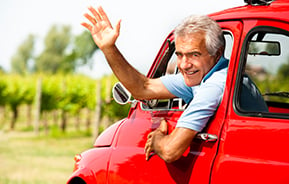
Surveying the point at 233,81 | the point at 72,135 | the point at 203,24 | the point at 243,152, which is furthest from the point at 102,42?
the point at 72,135

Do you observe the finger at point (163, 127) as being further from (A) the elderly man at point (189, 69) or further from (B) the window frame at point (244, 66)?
(B) the window frame at point (244, 66)

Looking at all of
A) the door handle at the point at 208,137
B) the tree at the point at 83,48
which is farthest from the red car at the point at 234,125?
the tree at the point at 83,48

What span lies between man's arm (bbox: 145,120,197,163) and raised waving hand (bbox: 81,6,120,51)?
26.2 inches

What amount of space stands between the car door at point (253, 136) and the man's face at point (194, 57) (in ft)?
0.71

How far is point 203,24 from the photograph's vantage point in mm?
3203

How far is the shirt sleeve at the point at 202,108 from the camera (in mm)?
3119

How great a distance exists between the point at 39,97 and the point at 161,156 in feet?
94.3

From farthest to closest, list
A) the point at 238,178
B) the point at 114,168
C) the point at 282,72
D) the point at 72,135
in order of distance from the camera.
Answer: the point at 72,135 → the point at 114,168 → the point at 282,72 → the point at 238,178

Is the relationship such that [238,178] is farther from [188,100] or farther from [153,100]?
[153,100]

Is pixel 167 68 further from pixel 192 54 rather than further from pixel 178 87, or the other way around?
pixel 192 54

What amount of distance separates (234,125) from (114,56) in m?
0.90

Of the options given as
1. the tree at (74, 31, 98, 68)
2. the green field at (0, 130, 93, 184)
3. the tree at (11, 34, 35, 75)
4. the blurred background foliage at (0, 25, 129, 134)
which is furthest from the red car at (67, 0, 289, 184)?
the tree at (11, 34, 35, 75)

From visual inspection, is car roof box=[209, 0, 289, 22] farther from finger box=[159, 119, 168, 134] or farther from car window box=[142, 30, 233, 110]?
finger box=[159, 119, 168, 134]

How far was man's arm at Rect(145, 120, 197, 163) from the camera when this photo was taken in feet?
10.3
